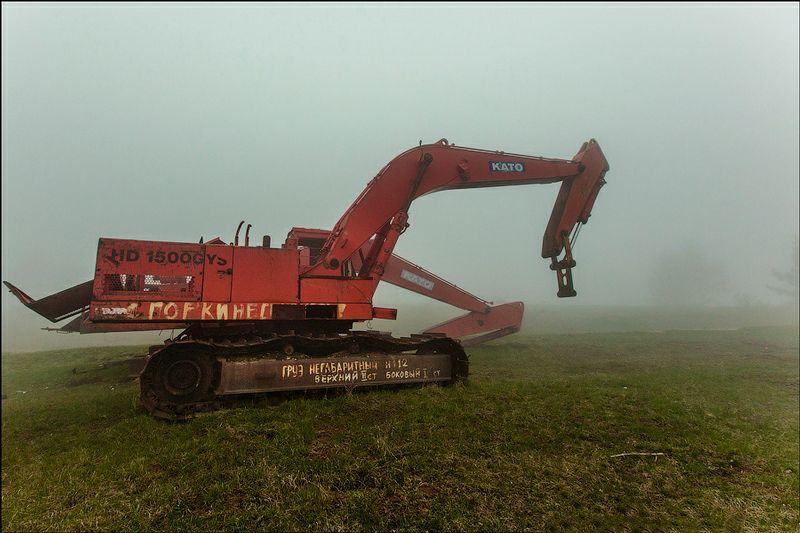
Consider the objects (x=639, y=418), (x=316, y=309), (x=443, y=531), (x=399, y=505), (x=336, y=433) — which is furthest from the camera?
(x=316, y=309)

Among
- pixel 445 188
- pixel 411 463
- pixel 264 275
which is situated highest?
pixel 445 188

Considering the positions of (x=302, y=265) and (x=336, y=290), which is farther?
(x=302, y=265)

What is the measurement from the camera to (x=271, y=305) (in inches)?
316

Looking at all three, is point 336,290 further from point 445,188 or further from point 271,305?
A: point 445,188

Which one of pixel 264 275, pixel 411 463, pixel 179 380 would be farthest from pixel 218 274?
pixel 411 463

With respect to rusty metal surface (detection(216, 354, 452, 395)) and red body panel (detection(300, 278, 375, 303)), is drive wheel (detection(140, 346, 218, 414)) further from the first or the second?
red body panel (detection(300, 278, 375, 303))

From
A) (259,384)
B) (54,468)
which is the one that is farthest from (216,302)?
(54,468)

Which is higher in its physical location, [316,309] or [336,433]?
[316,309]

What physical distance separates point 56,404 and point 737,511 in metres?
12.4

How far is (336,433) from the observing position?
632 cm

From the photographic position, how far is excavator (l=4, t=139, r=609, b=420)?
7.22m

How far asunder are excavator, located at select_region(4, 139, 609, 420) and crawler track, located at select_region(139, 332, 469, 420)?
20 mm

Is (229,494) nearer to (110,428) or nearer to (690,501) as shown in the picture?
Answer: (110,428)

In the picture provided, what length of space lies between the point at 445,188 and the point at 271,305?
546 centimetres
